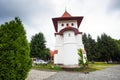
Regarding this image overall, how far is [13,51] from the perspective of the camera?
8.10m

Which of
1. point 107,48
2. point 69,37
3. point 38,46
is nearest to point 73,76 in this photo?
point 69,37

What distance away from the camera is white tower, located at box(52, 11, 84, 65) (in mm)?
33156

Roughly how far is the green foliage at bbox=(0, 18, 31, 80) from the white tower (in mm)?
24620

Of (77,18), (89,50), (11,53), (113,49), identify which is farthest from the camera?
(89,50)

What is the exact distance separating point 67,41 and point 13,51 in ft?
86.0

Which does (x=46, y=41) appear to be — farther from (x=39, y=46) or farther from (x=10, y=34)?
(x=10, y=34)

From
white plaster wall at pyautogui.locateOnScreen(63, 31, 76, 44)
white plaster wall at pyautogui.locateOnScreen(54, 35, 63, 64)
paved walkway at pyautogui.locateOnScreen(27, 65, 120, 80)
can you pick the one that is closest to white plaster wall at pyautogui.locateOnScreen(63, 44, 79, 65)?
white plaster wall at pyautogui.locateOnScreen(63, 31, 76, 44)

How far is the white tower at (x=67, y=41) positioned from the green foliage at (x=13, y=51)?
2462 centimetres

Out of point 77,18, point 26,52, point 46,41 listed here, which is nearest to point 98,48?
point 46,41

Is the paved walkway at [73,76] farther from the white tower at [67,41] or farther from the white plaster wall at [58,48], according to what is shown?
the white plaster wall at [58,48]

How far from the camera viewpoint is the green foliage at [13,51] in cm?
774

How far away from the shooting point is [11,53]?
7949 mm

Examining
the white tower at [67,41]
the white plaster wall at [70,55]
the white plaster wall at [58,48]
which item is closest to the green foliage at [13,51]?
the white plaster wall at [70,55]

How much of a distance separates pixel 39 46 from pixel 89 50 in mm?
19880
